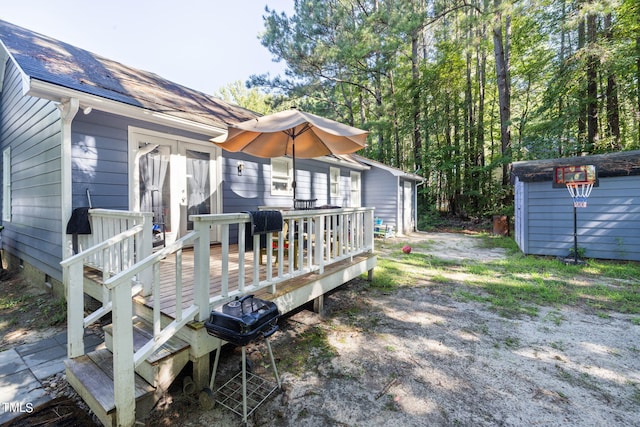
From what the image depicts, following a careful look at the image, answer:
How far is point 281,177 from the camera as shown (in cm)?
729

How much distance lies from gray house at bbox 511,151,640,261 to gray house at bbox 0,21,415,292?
20.7 feet

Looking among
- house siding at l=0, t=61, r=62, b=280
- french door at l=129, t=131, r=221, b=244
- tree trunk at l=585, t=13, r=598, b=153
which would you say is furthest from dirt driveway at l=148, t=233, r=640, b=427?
tree trunk at l=585, t=13, r=598, b=153

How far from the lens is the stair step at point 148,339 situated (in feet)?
6.59

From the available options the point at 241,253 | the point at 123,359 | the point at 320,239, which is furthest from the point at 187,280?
the point at 320,239

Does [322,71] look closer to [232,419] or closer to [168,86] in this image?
[168,86]

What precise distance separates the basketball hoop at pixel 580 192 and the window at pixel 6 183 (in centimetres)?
1197

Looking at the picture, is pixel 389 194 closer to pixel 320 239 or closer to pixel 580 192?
pixel 580 192

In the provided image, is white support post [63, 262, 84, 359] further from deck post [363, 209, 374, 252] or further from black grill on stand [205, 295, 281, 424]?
deck post [363, 209, 374, 252]

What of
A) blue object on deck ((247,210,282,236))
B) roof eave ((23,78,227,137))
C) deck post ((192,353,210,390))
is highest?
roof eave ((23,78,227,137))

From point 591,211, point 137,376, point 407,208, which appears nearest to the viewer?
point 137,376

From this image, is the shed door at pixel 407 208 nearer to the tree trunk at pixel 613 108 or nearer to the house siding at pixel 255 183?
the house siding at pixel 255 183

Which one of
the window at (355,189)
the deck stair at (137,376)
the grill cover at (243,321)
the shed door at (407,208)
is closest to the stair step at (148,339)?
the deck stair at (137,376)

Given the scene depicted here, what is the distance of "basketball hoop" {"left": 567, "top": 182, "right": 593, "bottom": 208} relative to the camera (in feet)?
18.6

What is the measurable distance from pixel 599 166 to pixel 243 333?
7.75m
